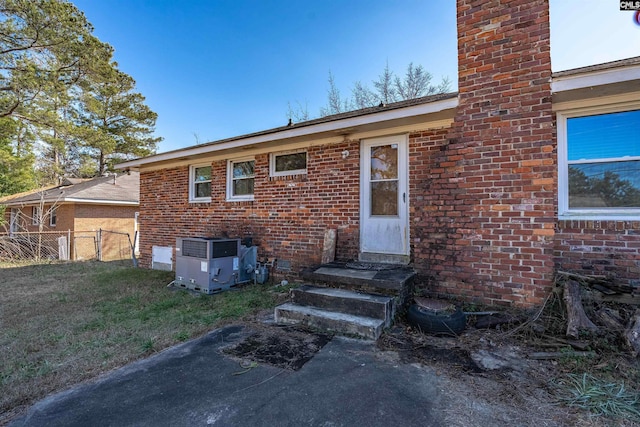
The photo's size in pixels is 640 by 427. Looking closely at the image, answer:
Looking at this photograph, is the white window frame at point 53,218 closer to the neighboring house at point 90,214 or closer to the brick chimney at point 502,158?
the neighboring house at point 90,214

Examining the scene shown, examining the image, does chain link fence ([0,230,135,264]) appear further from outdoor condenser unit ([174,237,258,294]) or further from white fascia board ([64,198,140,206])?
outdoor condenser unit ([174,237,258,294])

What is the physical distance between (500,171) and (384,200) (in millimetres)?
1727

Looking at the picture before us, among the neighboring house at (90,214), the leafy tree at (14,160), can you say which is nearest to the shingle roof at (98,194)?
the neighboring house at (90,214)

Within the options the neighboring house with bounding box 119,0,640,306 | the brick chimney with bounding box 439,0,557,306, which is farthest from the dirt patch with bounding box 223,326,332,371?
the brick chimney with bounding box 439,0,557,306

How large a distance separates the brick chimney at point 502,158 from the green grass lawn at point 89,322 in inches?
124

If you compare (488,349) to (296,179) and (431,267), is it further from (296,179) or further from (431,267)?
(296,179)

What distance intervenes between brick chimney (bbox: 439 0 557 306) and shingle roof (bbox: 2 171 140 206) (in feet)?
49.5

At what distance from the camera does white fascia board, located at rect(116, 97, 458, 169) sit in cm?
404

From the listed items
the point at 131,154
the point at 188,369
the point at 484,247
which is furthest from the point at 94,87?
the point at 484,247

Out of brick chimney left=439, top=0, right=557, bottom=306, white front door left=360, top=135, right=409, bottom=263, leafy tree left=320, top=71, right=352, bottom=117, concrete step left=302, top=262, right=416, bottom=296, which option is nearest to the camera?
brick chimney left=439, top=0, right=557, bottom=306

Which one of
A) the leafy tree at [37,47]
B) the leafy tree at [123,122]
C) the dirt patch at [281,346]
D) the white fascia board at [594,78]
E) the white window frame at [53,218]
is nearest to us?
the dirt patch at [281,346]

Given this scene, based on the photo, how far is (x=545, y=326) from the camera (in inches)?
130

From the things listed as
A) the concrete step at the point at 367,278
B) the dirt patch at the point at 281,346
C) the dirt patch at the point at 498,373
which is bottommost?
the dirt patch at the point at 281,346

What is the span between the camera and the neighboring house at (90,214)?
13.3 m
